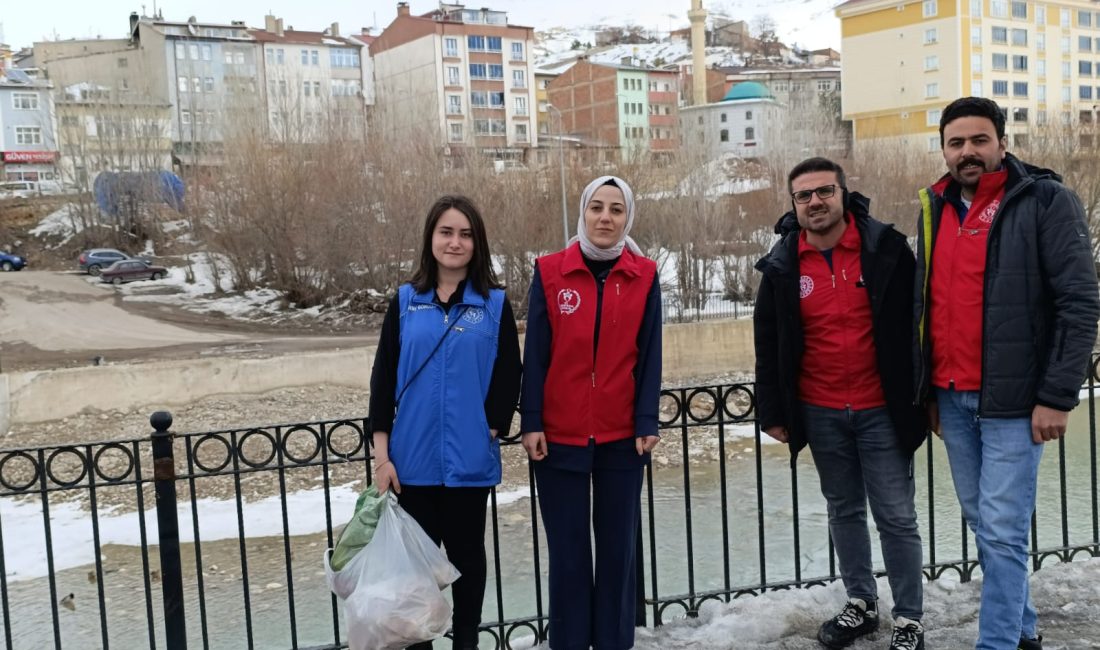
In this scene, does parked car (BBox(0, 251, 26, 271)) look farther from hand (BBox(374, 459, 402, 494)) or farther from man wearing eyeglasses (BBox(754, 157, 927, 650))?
man wearing eyeglasses (BBox(754, 157, 927, 650))

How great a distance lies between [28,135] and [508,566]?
61962 mm

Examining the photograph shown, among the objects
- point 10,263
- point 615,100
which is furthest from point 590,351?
point 615,100

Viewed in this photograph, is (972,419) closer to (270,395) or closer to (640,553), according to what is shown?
(640,553)

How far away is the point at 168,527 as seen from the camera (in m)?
3.99

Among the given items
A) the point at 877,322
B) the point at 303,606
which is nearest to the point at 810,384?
the point at 877,322

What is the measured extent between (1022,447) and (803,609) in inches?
55.1

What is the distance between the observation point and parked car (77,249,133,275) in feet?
139

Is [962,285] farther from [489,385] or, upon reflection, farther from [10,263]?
[10,263]

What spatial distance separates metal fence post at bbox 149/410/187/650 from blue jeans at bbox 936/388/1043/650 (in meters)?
3.19

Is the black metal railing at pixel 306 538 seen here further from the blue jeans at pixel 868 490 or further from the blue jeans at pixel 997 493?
the blue jeans at pixel 997 493

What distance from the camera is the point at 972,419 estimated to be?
3465 mm

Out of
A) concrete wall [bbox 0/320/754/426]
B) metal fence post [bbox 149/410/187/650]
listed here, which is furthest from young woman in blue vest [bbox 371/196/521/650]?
concrete wall [bbox 0/320/754/426]

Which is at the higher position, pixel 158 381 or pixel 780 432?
pixel 780 432

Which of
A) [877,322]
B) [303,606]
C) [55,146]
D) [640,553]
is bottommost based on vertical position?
[303,606]
